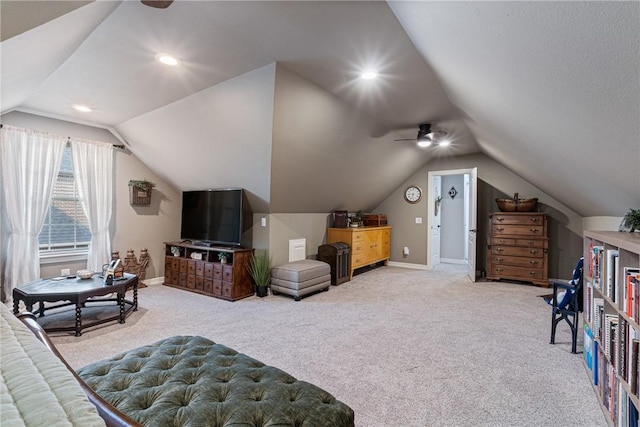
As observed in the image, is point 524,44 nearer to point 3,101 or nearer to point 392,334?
point 392,334

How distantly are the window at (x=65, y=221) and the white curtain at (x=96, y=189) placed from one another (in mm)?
108

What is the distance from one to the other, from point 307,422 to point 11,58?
8.23 ft

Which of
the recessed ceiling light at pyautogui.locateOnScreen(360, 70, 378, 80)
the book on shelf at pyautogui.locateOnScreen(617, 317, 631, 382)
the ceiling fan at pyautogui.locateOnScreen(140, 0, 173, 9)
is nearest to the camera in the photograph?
the book on shelf at pyautogui.locateOnScreen(617, 317, 631, 382)

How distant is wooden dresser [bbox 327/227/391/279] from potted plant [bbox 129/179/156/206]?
129 inches

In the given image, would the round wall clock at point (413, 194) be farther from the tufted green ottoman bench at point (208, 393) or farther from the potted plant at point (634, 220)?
the tufted green ottoman bench at point (208, 393)

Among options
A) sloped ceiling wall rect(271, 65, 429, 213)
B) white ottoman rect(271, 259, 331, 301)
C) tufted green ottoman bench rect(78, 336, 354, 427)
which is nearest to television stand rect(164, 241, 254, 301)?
white ottoman rect(271, 259, 331, 301)

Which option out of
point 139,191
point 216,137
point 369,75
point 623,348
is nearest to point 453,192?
point 369,75

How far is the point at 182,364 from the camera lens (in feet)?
4.81

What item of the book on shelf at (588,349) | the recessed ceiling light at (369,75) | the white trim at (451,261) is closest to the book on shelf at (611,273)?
the book on shelf at (588,349)

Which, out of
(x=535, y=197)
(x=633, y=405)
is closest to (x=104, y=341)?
(x=633, y=405)

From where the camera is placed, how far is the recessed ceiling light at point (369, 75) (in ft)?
9.09

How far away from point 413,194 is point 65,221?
6.30m

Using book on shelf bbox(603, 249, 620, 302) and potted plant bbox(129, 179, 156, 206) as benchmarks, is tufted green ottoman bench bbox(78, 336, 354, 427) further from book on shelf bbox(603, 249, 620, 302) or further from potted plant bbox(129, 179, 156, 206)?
potted plant bbox(129, 179, 156, 206)

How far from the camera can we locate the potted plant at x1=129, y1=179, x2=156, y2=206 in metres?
4.81
